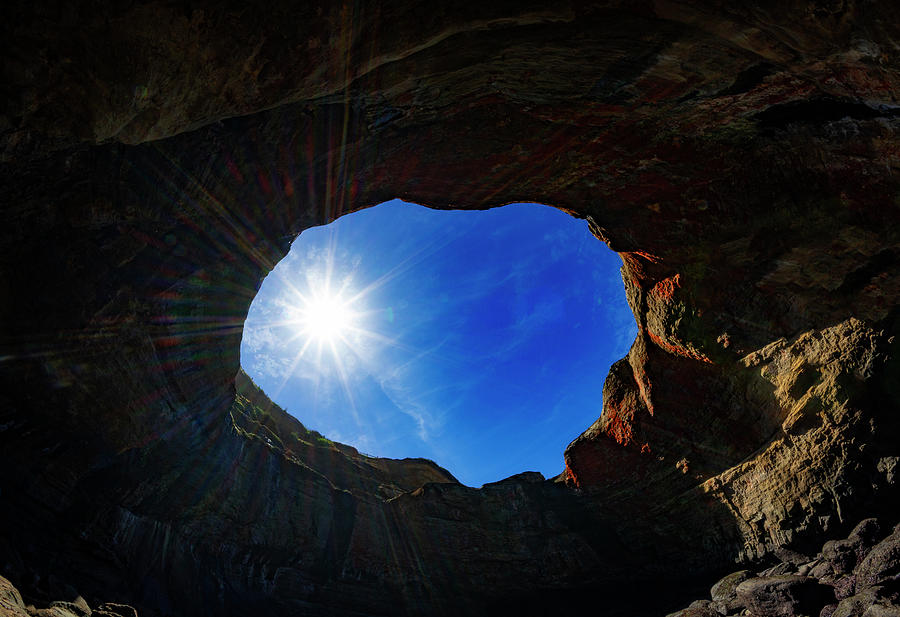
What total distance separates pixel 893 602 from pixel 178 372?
17.1 m

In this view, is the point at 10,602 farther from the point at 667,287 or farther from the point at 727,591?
the point at 727,591

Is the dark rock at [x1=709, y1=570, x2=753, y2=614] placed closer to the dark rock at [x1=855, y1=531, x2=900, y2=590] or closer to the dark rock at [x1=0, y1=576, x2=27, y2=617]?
the dark rock at [x1=855, y1=531, x2=900, y2=590]

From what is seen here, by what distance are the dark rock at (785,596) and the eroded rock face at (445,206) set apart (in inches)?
30.1

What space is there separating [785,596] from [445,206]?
43.8 feet

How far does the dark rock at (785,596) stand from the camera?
1105 cm

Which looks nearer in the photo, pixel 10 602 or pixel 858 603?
pixel 10 602

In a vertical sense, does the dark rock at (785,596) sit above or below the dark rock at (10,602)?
above

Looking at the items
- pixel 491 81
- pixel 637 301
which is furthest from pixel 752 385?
pixel 491 81

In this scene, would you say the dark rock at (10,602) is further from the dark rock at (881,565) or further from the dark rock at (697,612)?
the dark rock at (881,565)

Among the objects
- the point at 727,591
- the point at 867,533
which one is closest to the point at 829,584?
the point at 867,533

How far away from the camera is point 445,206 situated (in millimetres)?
13305

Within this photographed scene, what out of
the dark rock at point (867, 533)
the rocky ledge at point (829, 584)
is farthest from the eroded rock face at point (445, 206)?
the dark rock at point (867, 533)

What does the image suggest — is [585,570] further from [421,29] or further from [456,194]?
[421,29]

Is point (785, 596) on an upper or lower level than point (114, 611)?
upper
